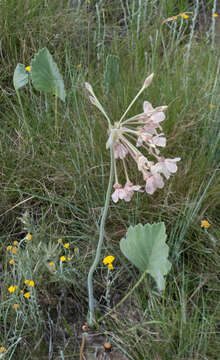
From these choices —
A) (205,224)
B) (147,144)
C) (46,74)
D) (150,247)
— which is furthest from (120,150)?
(46,74)

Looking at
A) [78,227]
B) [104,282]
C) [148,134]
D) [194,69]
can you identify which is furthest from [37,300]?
[194,69]

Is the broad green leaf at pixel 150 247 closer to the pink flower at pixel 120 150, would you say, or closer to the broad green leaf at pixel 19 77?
the pink flower at pixel 120 150

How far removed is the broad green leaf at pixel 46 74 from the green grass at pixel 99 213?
0.09 metres

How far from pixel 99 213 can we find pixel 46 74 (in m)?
0.50

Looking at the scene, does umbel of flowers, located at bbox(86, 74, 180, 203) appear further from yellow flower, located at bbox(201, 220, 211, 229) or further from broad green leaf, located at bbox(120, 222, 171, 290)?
yellow flower, located at bbox(201, 220, 211, 229)

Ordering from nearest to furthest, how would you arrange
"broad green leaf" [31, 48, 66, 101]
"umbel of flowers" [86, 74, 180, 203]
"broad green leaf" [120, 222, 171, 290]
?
"umbel of flowers" [86, 74, 180, 203] < "broad green leaf" [120, 222, 171, 290] < "broad green leaf" [31, 48, 66, 101]

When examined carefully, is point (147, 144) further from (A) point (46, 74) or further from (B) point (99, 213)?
(A) point (46, 74)

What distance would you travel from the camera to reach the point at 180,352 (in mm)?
895

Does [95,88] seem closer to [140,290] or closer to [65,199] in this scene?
[65,199]

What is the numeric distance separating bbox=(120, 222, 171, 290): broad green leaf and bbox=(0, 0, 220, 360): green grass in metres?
0.10

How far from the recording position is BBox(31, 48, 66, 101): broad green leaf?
132cm

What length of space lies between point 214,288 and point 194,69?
3.04ft

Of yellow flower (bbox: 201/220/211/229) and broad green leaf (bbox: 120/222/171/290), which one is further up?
broad green leaf (bbox: 120/222/171/290)

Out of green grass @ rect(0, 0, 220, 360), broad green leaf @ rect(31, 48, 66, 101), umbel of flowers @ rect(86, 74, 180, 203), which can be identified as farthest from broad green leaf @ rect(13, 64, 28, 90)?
umbel of flowers @ rect(86, 74, 180, 203)
